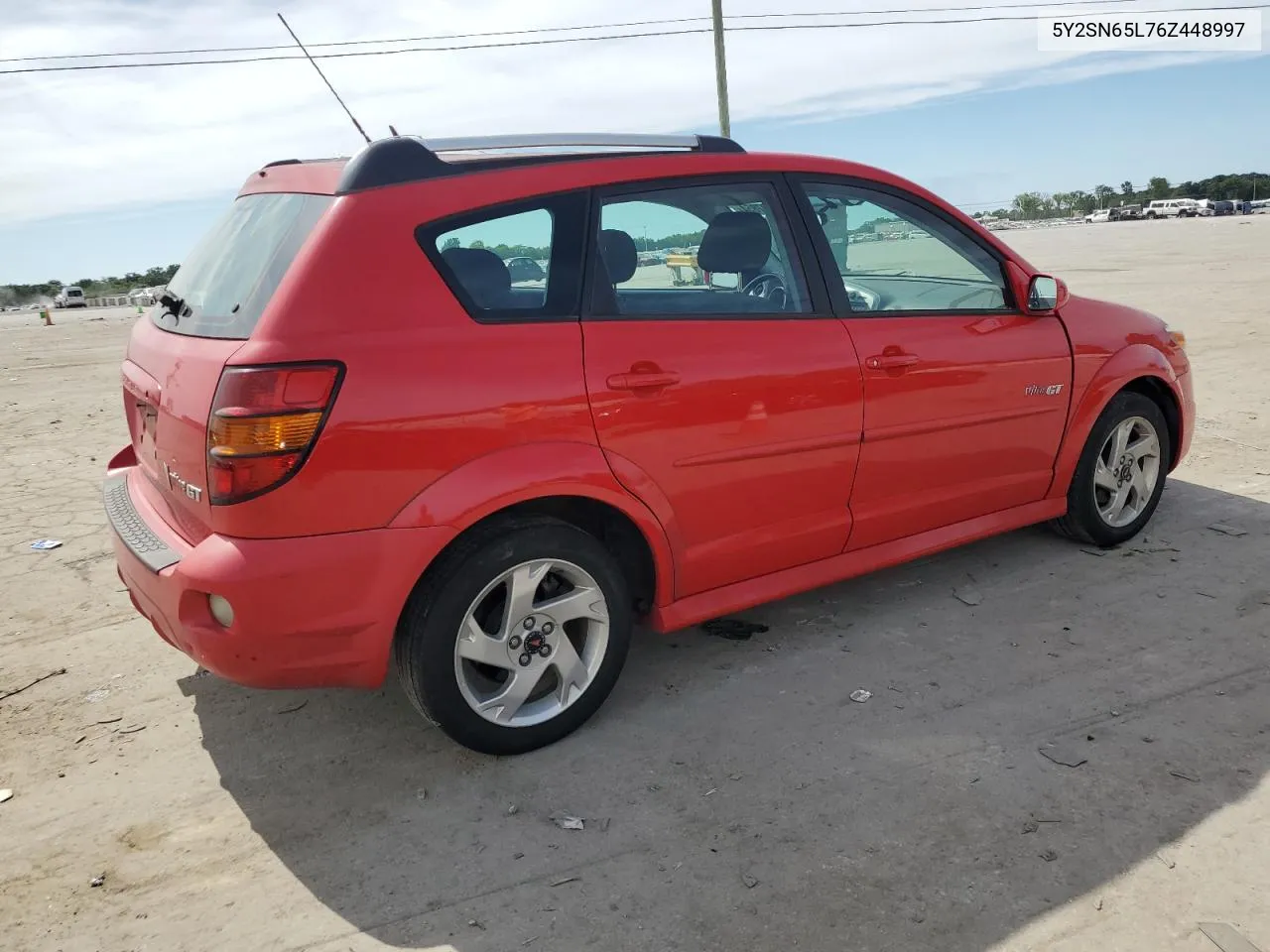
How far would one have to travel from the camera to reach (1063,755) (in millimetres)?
3006

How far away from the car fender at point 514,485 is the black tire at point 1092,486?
242 centimetres

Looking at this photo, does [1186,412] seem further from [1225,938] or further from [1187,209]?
[1187,209]

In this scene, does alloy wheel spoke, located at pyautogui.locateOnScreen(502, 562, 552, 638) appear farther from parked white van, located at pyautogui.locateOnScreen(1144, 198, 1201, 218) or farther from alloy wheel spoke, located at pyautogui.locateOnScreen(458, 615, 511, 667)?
parked white van, located at pyautogui.locateOnScreen(1144, 198, 1201, 218)

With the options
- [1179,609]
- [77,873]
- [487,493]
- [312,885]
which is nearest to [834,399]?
[487,493]

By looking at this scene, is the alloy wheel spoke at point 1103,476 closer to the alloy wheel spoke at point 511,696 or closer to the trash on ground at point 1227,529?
the trash on ground at point 1227,529

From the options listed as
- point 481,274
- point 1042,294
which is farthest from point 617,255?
point 1042,294

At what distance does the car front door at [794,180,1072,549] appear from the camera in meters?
3.73

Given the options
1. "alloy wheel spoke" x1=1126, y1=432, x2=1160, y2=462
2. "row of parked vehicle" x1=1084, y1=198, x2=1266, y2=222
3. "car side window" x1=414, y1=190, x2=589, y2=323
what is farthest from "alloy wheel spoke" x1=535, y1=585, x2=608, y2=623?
"row of parked vehicle" x1=1084, y1=198, x2=1266, y2=222

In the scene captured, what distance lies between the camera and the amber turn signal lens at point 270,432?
2645mm

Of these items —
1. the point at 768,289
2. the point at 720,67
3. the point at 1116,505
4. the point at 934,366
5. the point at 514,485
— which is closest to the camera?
the point at 514,485

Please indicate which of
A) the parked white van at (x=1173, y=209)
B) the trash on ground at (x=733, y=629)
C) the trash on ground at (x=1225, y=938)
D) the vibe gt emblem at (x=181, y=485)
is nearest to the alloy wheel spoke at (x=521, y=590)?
the vibe gt emblem at (x=181, y=485)

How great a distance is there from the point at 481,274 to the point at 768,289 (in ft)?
3.62

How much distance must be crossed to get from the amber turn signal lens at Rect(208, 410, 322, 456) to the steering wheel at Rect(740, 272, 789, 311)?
5.30ft

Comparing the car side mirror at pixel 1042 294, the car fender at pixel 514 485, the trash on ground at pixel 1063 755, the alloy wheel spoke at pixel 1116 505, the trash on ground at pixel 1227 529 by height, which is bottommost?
the trash on ground at pixel 1063 755
